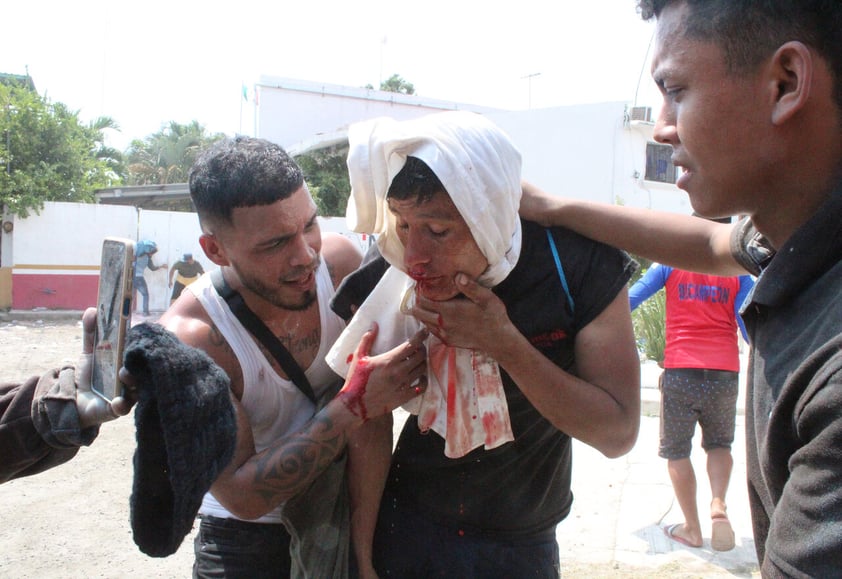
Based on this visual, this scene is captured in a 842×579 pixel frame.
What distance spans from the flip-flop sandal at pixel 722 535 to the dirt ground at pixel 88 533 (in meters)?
0.21

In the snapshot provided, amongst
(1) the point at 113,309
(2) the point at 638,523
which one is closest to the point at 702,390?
(2) the point at 638,523

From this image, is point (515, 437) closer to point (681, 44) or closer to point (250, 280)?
point (250, 280)

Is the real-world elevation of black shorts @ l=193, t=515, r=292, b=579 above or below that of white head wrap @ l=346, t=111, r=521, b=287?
below

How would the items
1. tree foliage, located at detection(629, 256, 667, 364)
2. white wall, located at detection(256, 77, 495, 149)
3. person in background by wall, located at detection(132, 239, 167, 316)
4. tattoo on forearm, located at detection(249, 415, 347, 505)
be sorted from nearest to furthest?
tattoo on forearm, located at detection(249, 415, 347, 505)
tree foliage, located at detection(629, 256, 667, 364)
person in background by wall, located at detection(132, 239, 167, 316)
white wall, located at detection(256, 77, 495, 149)

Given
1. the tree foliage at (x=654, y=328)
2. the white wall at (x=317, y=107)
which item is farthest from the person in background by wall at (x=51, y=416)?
the white wall at (x=317, y=107)

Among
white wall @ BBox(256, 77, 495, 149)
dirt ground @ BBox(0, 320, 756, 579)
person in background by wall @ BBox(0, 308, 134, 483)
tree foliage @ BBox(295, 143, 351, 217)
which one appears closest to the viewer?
person in background by wall @ BBox(0, 308, 134, 483)

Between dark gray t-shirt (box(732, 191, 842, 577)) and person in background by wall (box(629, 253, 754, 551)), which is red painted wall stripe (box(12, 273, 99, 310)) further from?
dark gray t-shirt (box(732, 191, 842, 577))

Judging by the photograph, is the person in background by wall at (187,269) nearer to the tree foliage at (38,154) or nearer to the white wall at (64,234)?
the white wall at (64,234)

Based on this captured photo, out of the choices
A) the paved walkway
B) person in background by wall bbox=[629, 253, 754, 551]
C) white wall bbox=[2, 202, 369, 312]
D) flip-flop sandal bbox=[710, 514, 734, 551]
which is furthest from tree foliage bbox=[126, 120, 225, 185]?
flip-flop sandal bbox=[710, 514, 734, 551]

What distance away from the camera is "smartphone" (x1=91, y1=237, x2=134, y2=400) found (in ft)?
4.58

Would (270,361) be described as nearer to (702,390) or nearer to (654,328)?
(702,390)

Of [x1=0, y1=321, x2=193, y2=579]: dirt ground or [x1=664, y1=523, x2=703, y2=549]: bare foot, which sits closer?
[x1=0, y1=321, x2=193, y2=579]: dirt ground

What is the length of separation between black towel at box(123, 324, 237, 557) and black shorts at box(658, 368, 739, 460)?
133 inches

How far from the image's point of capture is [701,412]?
14.1 ft
